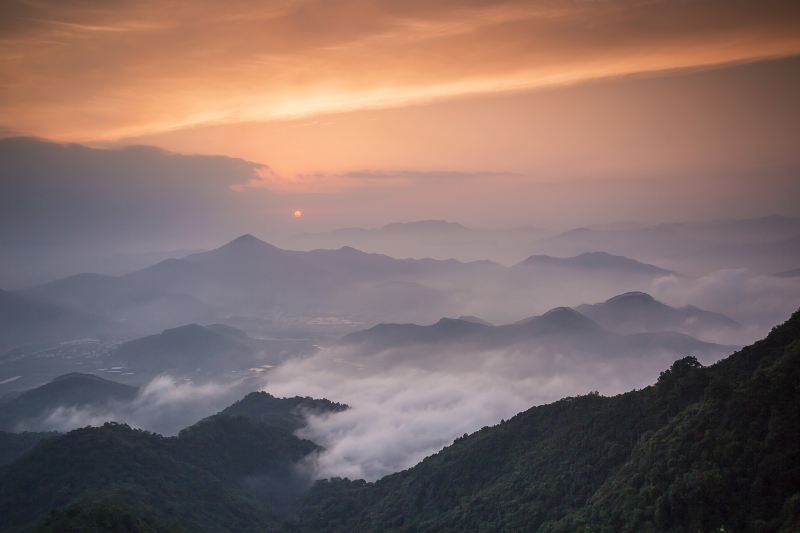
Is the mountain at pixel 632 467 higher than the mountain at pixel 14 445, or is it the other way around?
the mountain at pixel 14 445

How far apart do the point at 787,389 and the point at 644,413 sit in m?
16.2

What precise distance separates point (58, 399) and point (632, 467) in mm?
157299

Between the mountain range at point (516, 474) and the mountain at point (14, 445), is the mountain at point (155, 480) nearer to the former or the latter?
the mountain range at point (516, 474)

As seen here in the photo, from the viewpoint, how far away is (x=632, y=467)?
43531mm

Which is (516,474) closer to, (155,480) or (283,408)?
(155,480)

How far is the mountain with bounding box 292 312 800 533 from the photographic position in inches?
1320

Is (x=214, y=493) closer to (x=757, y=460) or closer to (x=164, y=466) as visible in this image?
(x=164, y=466)

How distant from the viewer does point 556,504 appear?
49094 millimetres

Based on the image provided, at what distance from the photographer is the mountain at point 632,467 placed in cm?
3353

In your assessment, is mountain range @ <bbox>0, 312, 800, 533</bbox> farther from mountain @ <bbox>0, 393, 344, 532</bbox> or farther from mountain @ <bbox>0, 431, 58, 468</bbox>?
mountain @ <bbox>0, 431, 58, 468</bbox>

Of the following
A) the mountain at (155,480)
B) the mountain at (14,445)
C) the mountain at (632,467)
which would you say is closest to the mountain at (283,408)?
the mountain at (155,480)

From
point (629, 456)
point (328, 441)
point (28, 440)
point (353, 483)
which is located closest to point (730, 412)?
point (629, 456)

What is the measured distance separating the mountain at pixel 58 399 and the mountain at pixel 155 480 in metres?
84.6

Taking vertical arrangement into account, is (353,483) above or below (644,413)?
below
